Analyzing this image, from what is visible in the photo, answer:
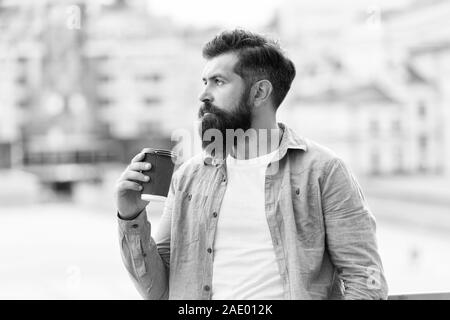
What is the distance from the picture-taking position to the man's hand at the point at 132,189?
86 centimetres

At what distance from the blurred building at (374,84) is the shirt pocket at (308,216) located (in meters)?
4.17

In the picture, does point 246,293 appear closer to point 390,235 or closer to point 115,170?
point 115,170

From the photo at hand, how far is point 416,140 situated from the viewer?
6.76 metres

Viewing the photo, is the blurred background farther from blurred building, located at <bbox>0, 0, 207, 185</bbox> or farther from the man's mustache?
the man's mustache

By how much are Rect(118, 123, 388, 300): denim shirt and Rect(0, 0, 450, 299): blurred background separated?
12.8 ft

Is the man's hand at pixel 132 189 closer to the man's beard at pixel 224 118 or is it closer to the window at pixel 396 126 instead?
the man's beard at pixel 224 118

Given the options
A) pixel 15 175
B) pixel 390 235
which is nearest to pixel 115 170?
pixel 15 175

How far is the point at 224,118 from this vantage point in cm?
90

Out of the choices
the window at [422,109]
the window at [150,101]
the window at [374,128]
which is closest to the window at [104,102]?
the window at [150,101]

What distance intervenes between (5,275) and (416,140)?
17.5 ft

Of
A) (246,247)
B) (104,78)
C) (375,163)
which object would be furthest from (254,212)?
(104,78)

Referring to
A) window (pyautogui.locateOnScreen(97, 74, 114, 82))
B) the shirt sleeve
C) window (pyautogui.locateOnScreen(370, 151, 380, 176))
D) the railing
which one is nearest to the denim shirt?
the shirt sleeve

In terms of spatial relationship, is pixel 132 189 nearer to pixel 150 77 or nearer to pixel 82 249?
pixel 150 77

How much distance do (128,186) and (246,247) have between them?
214mm
